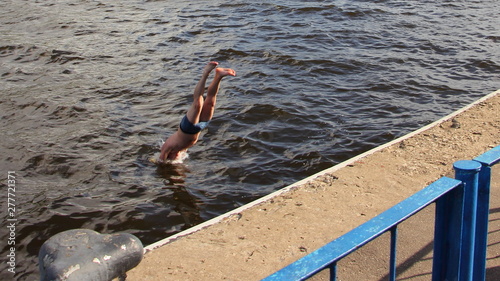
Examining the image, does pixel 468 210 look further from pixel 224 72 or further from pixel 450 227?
pixel 224 72

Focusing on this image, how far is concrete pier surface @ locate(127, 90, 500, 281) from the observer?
15.1 feet

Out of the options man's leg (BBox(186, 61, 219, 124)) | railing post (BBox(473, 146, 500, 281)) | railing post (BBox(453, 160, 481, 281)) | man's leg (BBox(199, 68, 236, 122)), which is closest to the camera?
railing post (BBox(453, 160, 481, 281))

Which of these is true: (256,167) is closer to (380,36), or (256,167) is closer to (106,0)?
(380,36)

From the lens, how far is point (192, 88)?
1141cm

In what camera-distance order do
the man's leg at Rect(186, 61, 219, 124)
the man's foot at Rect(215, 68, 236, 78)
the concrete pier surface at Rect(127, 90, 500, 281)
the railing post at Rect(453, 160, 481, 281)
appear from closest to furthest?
the railing post at Rect(453, 160, 481, 281) → the concrete pier surface at Rect(127, 90, 500, 281) → the man's foot at Rect(215, 68, 236, 78) → the man's leg at Rect(186, 61, 219, 124)

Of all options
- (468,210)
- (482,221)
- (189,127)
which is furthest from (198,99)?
(468,210)

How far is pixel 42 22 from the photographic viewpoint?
16.4m

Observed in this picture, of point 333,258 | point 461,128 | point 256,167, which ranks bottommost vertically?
point 256,167

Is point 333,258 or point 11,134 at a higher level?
point 333,258

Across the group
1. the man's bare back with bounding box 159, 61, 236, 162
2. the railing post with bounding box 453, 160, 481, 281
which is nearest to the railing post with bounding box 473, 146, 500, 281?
the railing post with bounding box 453, 160, 481, 281

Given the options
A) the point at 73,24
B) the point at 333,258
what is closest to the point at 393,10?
the point at 73,24

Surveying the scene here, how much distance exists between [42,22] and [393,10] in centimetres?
918

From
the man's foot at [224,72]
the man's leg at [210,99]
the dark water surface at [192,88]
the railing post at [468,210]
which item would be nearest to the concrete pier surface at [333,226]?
the railing post at [468,210]

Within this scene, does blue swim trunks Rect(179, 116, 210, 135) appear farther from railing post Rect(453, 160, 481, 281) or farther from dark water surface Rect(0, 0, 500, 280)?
railing post Rect(453, 160, 481, 281)
